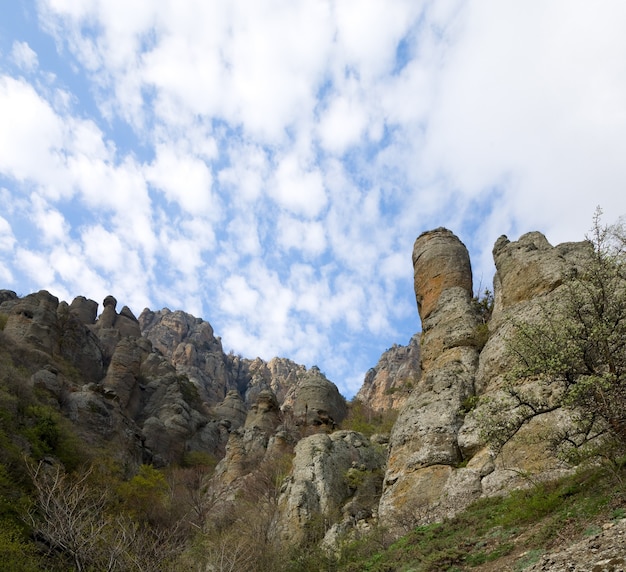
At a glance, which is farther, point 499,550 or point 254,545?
point 254,545

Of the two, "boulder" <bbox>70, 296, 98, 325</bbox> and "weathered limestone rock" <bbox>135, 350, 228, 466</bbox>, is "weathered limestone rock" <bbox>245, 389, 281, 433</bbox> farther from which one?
"boulder" <bbox>70, 296, 98, 325</bbox>

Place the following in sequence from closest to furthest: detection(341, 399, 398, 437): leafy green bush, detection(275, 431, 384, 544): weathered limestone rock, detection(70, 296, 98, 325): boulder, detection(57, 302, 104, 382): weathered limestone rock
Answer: detection(275, 431, 384, 544): weathered limestone rock → detection(341, 399, 398, 437): leafy green bush → detection(57, 302, 104, 382): weathered limestone rock → detection(70, 296, 98, 325): boulder

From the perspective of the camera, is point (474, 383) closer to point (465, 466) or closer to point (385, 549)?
point (465, 466)

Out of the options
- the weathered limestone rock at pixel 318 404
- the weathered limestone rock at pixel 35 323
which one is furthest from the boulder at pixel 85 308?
the weathered limestone rock at pixel 318 404

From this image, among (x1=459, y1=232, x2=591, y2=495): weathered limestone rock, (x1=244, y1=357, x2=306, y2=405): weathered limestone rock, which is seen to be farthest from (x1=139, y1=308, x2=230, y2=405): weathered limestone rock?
(x1=459, y1=232, x2=591, y2=495): weathered limestone rock

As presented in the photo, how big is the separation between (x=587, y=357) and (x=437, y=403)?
42.2 feet

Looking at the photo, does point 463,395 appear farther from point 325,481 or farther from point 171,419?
point 171,419

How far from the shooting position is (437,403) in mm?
24156

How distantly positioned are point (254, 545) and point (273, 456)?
1888 cm

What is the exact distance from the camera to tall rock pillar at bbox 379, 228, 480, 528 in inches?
766

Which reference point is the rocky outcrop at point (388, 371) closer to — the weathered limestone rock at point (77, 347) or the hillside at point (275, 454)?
the hillside at point (275, 454)

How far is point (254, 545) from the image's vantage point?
73.2 ft

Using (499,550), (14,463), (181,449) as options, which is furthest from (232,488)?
(499,550)

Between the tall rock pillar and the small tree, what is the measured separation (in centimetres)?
709
